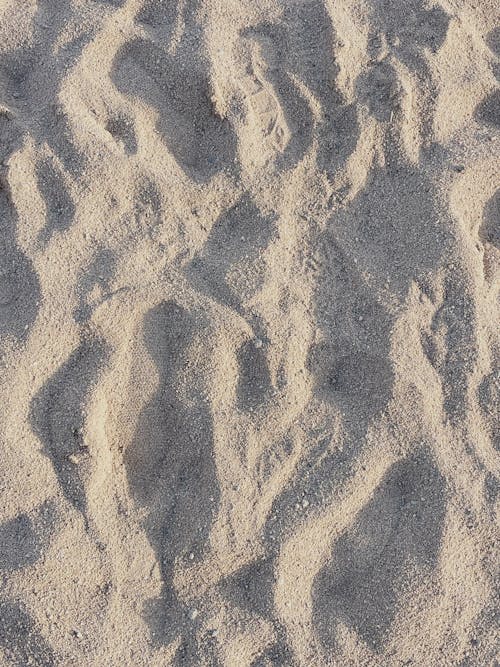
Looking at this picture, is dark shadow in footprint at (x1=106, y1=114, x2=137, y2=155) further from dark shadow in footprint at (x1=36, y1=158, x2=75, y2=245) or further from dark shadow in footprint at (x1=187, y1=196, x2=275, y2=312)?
dark shadow in footprint at (x1=187, y1=196, x2=275, y2=312)

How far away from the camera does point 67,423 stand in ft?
6.78

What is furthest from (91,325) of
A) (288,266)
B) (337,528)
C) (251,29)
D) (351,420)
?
(251,29)

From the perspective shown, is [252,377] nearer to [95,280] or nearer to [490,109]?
[95,280]

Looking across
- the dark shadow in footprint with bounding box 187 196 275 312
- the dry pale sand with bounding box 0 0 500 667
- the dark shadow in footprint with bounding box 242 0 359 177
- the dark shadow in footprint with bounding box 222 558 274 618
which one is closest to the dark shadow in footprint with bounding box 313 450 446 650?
the dry pale sand with bounding box 0 0 500 667

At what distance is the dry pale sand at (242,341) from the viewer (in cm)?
206

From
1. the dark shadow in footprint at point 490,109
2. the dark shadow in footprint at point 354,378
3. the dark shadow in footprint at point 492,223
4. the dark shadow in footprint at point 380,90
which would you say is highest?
the dark shadow in footprint at point 380,90

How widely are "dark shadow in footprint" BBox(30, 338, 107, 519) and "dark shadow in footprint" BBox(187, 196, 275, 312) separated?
0.44 metres

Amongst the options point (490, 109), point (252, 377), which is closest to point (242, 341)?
point (252, 377)

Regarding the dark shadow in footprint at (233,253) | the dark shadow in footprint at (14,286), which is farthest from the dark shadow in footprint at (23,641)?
the dark shadow in footprint at (233,253)

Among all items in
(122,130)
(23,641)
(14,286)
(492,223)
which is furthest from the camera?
(492,223)

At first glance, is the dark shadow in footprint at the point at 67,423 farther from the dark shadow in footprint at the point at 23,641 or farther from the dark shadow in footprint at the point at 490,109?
the dark shadow in footprint at the point at 490,109

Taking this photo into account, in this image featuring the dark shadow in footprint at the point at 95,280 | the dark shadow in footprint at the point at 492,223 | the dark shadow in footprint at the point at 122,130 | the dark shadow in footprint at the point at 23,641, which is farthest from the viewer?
the dark shadow in footprint at the point at 492,223

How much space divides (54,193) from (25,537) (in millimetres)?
1148

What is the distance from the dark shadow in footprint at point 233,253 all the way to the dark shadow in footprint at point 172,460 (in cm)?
14
